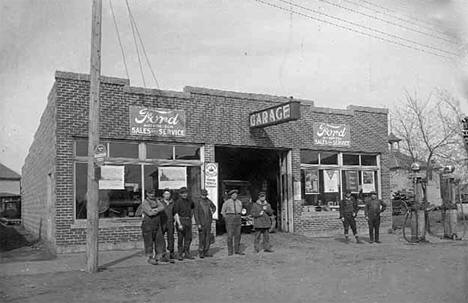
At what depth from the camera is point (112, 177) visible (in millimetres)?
15359

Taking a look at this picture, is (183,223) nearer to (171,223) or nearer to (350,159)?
(171,223)

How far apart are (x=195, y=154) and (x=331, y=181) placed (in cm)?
571

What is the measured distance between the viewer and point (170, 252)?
12.8 metres

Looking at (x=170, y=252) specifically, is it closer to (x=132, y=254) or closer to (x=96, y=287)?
(x=132, y=254)

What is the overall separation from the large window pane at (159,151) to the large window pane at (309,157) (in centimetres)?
524

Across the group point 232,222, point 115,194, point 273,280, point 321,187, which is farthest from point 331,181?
point 273,280

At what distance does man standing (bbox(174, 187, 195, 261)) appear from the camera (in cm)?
1314

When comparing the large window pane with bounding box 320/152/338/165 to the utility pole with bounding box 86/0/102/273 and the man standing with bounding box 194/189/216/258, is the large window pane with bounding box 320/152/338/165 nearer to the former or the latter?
the man standing with bounding box 194/189/216/258

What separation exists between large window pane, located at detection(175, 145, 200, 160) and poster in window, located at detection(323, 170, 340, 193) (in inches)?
209

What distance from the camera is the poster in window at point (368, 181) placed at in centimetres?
2078

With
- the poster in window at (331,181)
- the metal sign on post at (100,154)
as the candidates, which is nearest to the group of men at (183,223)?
the metal sign on post at (100,154)

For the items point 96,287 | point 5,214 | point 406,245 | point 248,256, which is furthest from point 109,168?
point 5,214

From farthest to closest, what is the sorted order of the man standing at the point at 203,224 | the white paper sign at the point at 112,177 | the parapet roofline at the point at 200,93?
the white paper sign at the point at 112,177, the parapet roofline at the point at 200,93, the man standing at the point at 203,224

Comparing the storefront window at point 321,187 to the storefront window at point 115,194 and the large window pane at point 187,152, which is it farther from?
the storefront window at point 115,194
